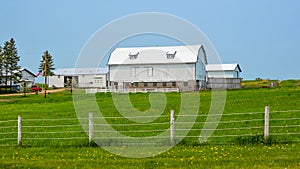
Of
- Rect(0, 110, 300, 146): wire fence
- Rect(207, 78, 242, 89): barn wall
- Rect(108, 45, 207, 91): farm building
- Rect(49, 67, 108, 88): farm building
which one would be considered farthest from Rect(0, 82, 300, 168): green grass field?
Rect(49, 67, 108, 88): farm building

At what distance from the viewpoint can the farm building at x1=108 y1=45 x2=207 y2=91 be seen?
69.4 meters

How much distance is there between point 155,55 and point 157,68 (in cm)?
223

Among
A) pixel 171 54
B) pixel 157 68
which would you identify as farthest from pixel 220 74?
pixel 157 68

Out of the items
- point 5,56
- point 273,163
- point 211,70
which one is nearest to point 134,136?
point 273,163

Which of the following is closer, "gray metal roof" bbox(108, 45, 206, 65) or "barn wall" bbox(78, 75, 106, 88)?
"gray metal roof" bbox(108, 45, 206, 65)

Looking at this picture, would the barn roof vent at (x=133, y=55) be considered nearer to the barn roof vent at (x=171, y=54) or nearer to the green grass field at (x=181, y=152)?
the barn roof vent at (x=171, y=54)

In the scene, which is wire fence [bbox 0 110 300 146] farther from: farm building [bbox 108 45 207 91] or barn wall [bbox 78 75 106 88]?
barn wall [bbox 78 75 106 88]

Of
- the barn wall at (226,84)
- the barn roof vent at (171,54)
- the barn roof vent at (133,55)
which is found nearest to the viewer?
the barn wall at (226,84)

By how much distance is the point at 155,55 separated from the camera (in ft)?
234

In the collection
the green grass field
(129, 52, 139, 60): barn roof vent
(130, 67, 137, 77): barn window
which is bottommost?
the green grass field

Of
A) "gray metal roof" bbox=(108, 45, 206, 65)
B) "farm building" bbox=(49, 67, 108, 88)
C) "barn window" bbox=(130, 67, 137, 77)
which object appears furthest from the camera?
"farm building" bbox=(49, 67, 108, 88)

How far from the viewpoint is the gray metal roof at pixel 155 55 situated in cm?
7025

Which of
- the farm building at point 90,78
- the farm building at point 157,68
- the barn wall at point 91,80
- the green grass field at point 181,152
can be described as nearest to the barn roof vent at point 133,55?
the farm building at point 157,68

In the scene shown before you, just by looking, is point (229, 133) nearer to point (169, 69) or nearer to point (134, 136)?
point (134, 136)
